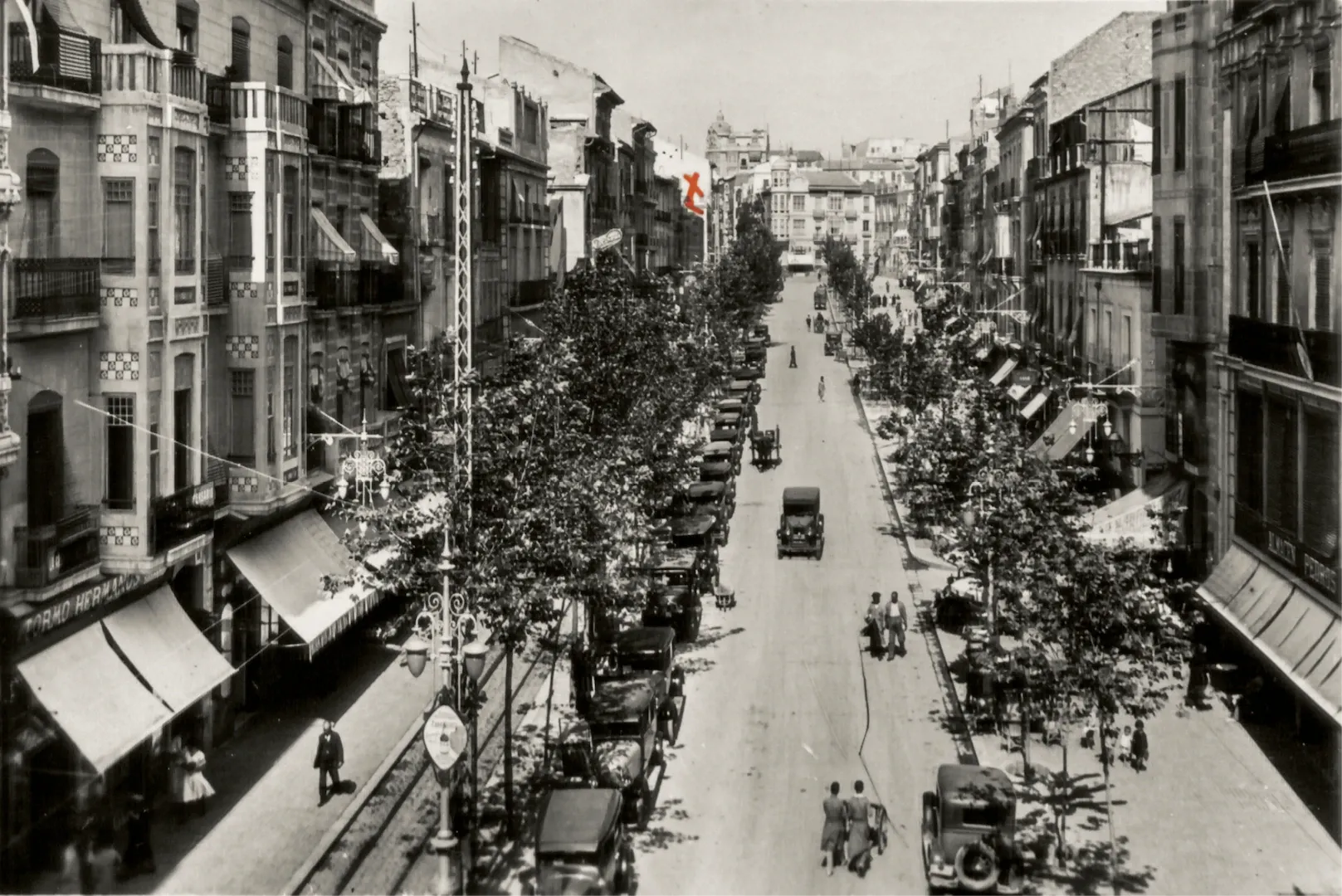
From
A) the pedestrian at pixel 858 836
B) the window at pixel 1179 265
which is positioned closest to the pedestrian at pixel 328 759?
the pedestrian at pixel 858 836

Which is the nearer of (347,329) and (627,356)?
(347,329)

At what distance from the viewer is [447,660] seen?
23047 mm

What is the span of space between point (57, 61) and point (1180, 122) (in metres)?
27.8

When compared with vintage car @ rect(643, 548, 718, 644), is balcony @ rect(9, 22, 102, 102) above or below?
above

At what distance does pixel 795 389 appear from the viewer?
297 feet

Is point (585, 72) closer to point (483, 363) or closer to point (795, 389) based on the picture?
point (795, 389)

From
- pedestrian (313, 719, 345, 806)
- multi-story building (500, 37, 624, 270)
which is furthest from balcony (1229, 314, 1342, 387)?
multi-story building (500, 37, 624, 270)

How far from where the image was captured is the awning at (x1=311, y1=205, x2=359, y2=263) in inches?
1428

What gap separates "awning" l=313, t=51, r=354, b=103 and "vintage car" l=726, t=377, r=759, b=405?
138 feet

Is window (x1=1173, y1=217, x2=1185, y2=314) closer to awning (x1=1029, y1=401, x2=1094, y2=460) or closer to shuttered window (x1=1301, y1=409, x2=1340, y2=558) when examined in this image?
awning (x1=1029, y1=401, x2=1094, y2=460)

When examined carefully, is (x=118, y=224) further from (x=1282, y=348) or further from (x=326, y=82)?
(x=1282, y=348)

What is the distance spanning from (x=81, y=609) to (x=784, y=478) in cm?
4224

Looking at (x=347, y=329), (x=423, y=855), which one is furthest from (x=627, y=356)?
(x=423, y=855)

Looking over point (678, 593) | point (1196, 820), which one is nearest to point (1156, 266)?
point (678, 593)
